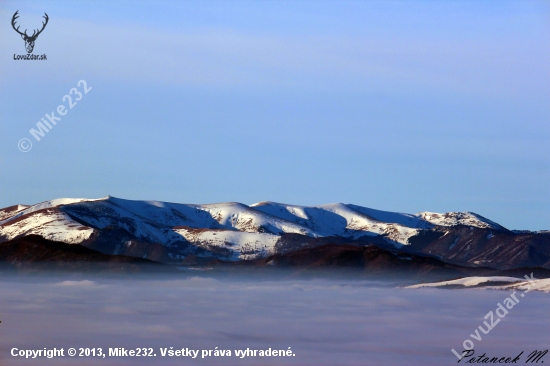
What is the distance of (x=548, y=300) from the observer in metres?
198

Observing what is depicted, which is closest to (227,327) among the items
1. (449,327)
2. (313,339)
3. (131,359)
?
(313,339)

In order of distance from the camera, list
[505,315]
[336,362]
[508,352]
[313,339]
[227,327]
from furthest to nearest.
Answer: [505,315], [227,327], [313,339], [508,352], [336,362]

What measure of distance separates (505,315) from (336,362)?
90.9 m

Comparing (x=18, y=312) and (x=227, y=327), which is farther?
(x=18, y=312)

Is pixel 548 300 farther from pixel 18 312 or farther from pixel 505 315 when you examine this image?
pixel 18 312

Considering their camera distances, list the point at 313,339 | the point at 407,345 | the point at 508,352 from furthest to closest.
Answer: the point at 313,339 < the point at 407,345 < the point at 508,352

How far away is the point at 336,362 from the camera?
116688mm

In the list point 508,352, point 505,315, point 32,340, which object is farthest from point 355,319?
point 32,340

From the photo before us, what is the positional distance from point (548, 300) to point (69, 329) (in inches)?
4073

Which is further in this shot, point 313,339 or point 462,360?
point 313,339

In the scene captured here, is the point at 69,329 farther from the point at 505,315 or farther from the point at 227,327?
the point at 505,315

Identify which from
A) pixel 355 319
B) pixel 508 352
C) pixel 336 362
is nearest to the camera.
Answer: pixel 336 362

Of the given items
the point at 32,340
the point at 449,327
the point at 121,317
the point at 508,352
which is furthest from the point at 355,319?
the point at 32,340

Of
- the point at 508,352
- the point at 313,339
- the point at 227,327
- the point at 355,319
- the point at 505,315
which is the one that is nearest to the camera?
the point at 508,352
